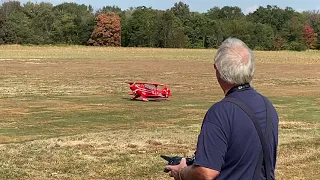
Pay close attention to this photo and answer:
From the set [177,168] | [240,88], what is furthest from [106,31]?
[240,88]

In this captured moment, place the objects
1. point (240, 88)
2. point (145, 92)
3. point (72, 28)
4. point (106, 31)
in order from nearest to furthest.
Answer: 1. point (240, 88)
2. point (145, 92)
3. point (72, 28)
4. point (106, 31)

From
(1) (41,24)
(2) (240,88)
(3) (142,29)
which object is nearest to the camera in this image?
(2) (240,88)

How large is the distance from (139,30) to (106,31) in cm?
637

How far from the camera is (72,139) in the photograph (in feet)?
37.0

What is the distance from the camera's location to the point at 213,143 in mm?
2725

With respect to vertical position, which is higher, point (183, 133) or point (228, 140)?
point (228, 140)

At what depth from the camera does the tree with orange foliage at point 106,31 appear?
102 metres

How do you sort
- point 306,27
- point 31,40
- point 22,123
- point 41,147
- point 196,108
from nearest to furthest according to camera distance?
point 41,147 → point 22,123 → point 196,108 → point 31,40 → point 306,27

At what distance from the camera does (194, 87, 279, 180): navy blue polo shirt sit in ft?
8.95

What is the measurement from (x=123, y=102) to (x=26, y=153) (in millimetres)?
10263

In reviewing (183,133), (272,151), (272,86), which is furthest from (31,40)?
(272,151)

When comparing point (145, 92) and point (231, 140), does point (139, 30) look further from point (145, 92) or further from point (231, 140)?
point (231, 140)

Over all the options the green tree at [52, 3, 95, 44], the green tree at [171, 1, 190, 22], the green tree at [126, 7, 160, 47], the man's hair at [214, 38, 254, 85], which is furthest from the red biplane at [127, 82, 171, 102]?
the green tree at [171, 1, 190, 22]

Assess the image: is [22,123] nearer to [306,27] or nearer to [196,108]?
[196,108]
